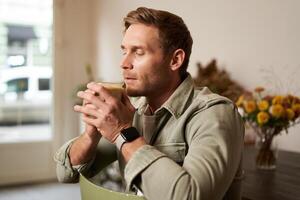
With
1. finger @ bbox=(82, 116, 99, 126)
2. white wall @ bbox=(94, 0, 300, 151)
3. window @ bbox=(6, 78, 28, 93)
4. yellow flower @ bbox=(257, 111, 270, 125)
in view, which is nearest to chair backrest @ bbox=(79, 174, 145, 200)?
finger @ bbox=(82, 116, 99, 126)

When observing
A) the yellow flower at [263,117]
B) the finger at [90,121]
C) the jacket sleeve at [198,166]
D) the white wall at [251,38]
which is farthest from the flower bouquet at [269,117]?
the finger at [90,121]

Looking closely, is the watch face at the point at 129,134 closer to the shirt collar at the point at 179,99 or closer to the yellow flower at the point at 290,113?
the shirt collar at the point at 179,99

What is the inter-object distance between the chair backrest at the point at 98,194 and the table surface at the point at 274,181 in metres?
0.68

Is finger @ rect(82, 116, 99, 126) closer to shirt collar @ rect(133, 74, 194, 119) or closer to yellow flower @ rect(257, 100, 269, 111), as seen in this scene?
shirt collar @ rect(133, 74, 194, 119)

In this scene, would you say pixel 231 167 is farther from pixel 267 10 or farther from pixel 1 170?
pixel 1 170

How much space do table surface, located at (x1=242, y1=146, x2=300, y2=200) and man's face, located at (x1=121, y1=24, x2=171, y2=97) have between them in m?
0.62

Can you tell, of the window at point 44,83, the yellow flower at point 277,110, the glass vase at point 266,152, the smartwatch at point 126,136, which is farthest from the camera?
the window at point 44,83

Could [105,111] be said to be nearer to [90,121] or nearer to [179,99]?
[90,121]

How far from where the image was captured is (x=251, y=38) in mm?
2549

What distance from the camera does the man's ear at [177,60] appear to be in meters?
0.93

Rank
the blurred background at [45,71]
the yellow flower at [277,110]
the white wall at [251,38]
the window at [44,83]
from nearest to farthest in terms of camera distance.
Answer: the yellow flower at [277,110] → the white wall at [251,38] → the blurred background at [45,71] → the window at [44,83]

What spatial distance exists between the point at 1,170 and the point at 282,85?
11.6ft

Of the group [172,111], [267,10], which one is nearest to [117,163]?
[172,111]

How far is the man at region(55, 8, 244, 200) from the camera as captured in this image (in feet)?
2.19
